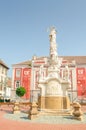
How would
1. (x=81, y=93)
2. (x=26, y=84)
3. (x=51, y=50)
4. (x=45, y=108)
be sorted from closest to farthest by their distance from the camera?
(x=45, y=108), (x=51, y=50), (x=81, y=93), (x=26, y=84)

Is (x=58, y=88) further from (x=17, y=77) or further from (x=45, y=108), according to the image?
(x=17, y=77)

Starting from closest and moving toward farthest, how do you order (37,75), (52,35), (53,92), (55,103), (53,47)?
(55,103) < (53,92) < (53,47) < (52,35) < (37,75)

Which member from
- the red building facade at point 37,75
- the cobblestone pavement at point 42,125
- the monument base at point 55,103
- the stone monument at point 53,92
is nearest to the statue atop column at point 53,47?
the stone monument at point 53,92

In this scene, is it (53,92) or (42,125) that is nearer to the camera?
(42,125)

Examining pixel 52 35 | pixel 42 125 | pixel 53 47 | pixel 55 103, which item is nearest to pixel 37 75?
pixel 52 35

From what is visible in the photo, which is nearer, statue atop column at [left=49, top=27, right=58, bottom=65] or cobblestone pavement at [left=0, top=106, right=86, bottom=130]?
cobblestone pavement at [left=0, top=106, right=86, bottom=130]

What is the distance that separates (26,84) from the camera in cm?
4831

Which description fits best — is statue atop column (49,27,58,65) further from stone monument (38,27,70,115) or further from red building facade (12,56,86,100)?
red building facade (12,56,86,100)

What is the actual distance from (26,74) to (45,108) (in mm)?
31369

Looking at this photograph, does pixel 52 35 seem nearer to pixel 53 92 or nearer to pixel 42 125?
pixel 53 92

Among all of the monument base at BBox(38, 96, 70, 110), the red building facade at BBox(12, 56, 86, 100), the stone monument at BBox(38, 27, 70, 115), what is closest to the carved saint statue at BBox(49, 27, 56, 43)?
the stone monument at BBox(38, 27, 70, 115)

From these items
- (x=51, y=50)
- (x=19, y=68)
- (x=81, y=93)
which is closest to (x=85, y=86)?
(x=81, y=93)

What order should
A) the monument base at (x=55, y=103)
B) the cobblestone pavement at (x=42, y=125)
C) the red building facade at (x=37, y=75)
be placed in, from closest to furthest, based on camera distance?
the cobblestone pavement at (x=42, y=125), the monument base at (x=55, y=103), the red building facade at (x=37, y=75)

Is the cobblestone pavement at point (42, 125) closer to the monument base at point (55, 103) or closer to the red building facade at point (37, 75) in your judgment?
the monument base at point (55, 103)
